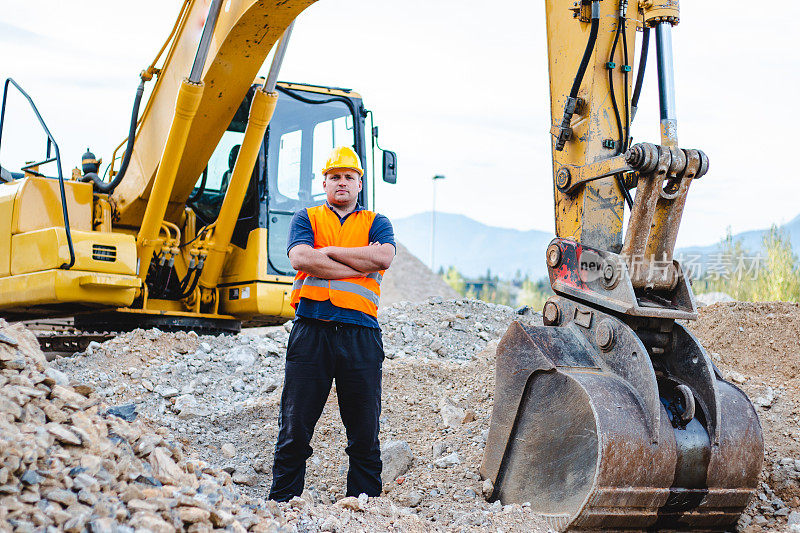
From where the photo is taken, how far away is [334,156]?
406cm

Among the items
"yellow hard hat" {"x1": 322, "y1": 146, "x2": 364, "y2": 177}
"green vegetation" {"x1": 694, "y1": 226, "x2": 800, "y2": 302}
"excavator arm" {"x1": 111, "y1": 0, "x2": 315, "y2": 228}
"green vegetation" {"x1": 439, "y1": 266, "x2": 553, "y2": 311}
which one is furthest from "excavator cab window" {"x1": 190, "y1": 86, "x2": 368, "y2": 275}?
"green vegetation" {"x1": 439, "y1": 266, "x2": 553, "y2": 311}

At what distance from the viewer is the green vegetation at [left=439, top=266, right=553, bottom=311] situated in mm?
31756

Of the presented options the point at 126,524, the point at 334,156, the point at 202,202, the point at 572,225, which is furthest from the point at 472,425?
the point at 202,202

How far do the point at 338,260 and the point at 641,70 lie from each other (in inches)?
72.3

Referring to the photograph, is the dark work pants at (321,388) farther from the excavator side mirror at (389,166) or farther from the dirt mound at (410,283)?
the dirt mound at (410,283)

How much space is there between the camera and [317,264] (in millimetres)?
3852

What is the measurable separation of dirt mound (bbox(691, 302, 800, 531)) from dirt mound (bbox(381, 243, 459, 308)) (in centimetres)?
2790

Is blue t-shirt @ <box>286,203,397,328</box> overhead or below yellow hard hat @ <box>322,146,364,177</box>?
below

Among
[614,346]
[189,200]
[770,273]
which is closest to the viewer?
[614,346]

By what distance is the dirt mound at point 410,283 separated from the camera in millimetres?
36125

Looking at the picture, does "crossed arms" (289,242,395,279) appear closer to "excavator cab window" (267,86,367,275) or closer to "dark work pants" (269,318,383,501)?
"dark work pants" (269,318,383,501)

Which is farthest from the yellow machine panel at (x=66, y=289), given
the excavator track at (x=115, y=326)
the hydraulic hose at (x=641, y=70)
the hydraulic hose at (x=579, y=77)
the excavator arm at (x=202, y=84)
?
the hydraulic hose at (x=641, y=70)

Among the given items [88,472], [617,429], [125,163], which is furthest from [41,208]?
[617,429]

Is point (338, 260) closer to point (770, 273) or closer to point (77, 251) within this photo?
point (77, 251)
